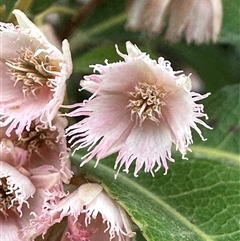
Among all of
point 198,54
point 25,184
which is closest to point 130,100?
point 25,184

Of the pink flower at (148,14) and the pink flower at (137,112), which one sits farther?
the pink flower at (148,14)

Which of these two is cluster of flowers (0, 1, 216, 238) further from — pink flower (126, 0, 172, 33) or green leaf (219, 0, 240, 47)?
green leaf (219, 0, 240, 47)

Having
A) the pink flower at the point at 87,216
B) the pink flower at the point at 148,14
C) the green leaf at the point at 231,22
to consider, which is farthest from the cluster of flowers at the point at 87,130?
the green leaf at the point at 231,22

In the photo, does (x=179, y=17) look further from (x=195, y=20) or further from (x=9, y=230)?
(x=9, y=230)

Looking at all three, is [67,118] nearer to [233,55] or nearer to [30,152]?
[30,152]

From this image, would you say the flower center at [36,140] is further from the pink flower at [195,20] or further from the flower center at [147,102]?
the pink flower at [195,20]

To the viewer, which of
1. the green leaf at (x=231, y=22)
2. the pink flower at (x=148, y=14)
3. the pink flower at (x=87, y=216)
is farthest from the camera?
the green leaf at (x=231, y=22)
